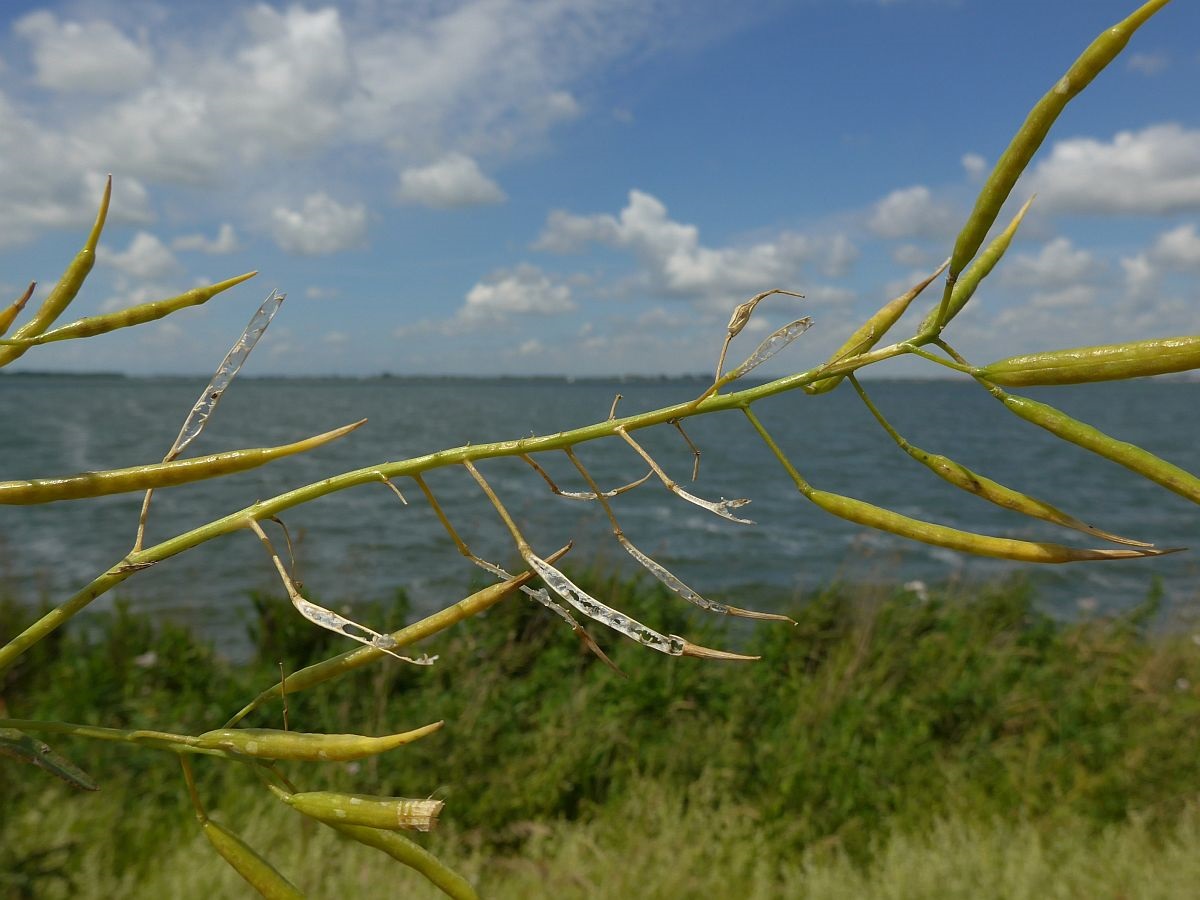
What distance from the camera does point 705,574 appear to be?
9922 mm

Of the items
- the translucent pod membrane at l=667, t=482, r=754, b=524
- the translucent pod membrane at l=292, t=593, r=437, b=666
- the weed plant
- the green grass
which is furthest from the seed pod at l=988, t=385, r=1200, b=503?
the green grass

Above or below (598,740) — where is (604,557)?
above

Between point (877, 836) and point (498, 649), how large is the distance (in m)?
2.32

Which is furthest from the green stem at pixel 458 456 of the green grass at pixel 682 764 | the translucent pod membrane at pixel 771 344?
the green grass at pixel 682 764

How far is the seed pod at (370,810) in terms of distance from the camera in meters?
0.42

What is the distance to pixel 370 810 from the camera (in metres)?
0.45

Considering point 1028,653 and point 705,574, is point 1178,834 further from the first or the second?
point 705,574

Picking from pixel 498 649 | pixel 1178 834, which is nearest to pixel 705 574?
pixel 498 649

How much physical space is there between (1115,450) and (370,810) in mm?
408

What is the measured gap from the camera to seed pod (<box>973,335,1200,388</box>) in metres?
0.40

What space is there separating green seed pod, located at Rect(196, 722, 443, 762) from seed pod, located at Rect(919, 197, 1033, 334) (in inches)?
13.3

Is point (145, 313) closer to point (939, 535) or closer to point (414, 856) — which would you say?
point (414, 856)

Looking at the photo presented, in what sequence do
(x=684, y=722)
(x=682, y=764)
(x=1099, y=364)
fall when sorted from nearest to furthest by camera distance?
(x=1099, y=364), (x=682, y=764), (x=684, y=722)

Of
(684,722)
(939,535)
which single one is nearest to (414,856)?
(939,535)
